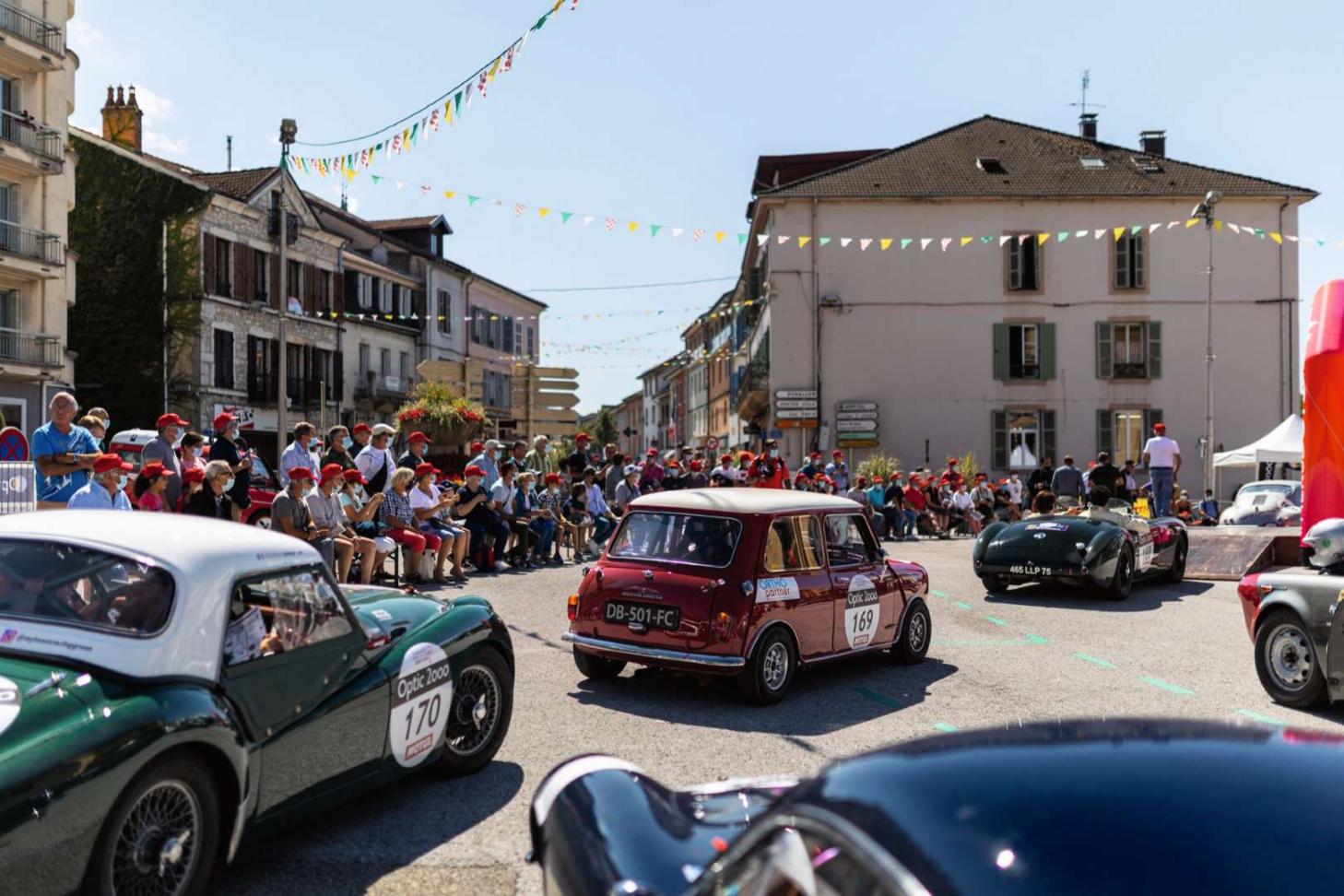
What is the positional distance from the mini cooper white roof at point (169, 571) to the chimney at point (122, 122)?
39555 mm

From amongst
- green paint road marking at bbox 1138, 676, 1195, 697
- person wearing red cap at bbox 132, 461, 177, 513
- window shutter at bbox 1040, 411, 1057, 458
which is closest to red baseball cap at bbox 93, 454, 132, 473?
person wearing red cap at bbox 132, 461, 177, 513

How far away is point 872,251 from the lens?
126 feet

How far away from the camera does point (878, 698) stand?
8.60 meters

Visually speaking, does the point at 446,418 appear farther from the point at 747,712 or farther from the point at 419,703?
the point at 419,703

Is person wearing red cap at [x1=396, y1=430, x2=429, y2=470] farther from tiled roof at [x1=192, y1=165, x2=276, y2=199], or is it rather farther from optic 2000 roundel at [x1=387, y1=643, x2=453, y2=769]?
tiled roof at [x1=192, y1=165, x2=276, y2=199]

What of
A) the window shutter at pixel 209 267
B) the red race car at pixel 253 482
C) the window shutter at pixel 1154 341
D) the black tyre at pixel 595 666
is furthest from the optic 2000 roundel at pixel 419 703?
the window shutter at pixel 1154 341

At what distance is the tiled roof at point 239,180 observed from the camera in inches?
1620

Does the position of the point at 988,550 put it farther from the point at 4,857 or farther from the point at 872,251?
the point at 872,251

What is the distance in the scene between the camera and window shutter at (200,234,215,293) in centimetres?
3825

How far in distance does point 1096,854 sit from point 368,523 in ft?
42.0

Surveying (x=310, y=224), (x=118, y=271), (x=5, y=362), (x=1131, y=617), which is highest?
(x=310, y=224)

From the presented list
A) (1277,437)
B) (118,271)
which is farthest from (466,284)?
(1277,437)

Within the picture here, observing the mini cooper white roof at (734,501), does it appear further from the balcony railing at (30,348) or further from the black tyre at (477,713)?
the balcony railing at (30,348)

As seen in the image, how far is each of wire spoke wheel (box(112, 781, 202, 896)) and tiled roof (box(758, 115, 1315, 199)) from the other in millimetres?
35736
